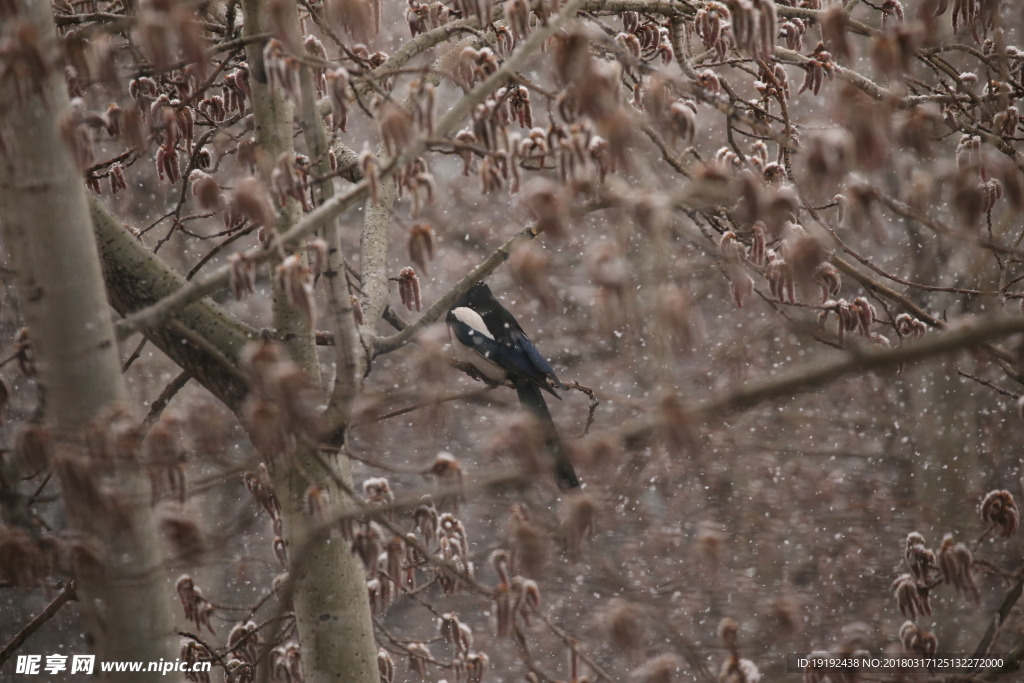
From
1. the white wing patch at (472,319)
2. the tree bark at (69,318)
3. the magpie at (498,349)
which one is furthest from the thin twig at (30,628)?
the white wing patch at (472,319)

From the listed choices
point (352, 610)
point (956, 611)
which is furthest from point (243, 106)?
point (956, 611)

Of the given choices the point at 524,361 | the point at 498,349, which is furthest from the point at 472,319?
the point at 524,361

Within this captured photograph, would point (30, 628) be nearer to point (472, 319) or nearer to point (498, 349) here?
A: point (498, 349)

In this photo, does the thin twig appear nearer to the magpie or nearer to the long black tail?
the long black tail

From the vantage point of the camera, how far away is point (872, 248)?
304 inches

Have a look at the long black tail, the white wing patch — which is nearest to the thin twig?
the long black tail

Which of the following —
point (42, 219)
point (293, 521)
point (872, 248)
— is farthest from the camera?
point (872, 248)

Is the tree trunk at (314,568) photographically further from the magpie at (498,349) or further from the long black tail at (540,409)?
the magpie at (498,349)

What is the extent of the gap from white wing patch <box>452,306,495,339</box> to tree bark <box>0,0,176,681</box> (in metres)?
2.01

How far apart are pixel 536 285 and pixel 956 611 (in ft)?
20.9

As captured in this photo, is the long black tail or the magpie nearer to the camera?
the long black tail

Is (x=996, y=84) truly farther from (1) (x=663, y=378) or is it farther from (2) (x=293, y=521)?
(2) (x=293, y=521)

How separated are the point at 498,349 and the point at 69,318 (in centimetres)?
193

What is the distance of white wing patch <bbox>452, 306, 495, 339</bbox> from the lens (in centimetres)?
367
